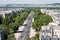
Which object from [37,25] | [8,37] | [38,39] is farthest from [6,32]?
[37,25]

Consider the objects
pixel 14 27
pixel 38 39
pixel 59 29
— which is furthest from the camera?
pixel 14 27

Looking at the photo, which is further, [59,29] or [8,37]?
[59,29]

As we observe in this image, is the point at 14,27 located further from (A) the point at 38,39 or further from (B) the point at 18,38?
(A) the point at 38,39

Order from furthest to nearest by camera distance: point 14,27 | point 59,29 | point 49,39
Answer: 1. point 14,27
2. point 59,29
3. point 49,39

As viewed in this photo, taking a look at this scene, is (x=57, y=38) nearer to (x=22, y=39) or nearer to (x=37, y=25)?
(x=22, y=39)

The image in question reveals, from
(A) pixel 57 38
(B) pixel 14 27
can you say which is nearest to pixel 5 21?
(B) pixel 14 27

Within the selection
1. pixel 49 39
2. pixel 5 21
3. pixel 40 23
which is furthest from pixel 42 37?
pixel 5 21

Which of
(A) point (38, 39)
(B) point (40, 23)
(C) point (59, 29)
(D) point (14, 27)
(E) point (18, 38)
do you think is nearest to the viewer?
(A) point (38, 39)

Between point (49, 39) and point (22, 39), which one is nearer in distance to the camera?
point (49, 39)

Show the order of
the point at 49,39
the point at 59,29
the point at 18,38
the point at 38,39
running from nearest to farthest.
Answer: the point at 49,39 → the point at 38,39 → the point at 18,38 → the point at 59,29

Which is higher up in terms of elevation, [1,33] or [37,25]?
[1,33]
